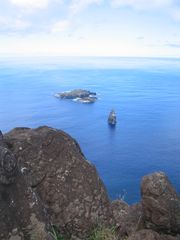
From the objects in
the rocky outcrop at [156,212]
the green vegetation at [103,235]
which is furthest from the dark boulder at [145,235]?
the green vegetation at [103,235]

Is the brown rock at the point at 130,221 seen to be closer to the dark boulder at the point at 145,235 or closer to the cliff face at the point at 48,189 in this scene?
the dark boulder at the point at 145,235

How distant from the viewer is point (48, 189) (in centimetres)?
1403

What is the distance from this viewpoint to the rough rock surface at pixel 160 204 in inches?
742

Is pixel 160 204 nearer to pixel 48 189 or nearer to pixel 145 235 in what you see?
pixel 145 235

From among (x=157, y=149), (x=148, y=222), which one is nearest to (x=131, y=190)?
(x=157, y=149)

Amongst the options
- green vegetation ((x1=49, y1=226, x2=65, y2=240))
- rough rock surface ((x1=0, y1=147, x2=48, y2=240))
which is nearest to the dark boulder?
green vegetation ((x1=49, y1=226, x2=65, y2=240))

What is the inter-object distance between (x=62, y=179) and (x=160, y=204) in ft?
22.8

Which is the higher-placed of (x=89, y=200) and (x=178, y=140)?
(x=89, y=200)

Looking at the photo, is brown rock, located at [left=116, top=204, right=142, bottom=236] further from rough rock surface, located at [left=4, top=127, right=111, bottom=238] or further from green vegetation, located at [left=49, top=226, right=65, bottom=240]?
green vegetation, located at [left=49, top=226, right=65, bottom=240]

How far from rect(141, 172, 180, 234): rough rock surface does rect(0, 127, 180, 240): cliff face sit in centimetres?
158

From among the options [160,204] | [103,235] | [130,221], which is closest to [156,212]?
[160,204]

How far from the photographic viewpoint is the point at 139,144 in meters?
144

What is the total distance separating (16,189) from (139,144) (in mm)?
134261

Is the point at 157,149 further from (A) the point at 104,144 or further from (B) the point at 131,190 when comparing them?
(B) the point at 131,190
